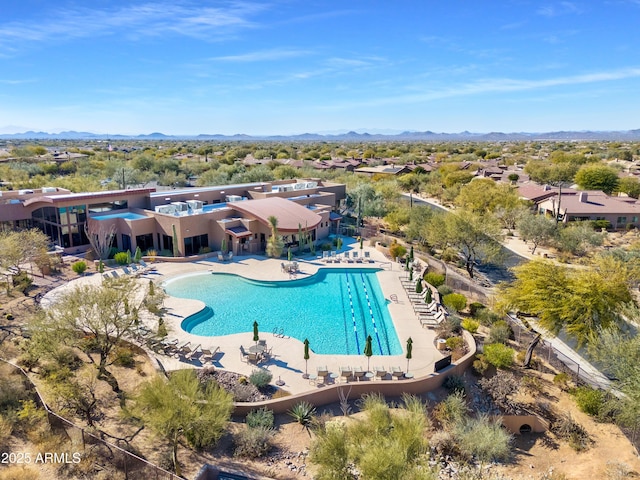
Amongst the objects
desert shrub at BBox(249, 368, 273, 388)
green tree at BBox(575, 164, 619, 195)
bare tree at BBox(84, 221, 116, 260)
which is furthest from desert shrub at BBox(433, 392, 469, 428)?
green tree at BBox(575, 164, 619, 195)

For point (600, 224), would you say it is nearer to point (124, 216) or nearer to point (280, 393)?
point (280, 393)

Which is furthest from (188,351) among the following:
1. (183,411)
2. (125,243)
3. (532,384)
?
(125,243)

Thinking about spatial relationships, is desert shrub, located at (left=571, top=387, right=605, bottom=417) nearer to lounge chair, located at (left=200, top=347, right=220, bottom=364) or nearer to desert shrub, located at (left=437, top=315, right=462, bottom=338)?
desert shrub, located at (left=437, top=315, right=462, bottom=338)

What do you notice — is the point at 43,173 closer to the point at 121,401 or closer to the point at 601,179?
the point at 121,401

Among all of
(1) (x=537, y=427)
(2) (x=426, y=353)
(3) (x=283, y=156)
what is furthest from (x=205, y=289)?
(3) (x=283, y=156)

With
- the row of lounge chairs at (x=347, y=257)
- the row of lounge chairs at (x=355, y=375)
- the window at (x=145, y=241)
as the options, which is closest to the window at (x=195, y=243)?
the window at (x=145, y=241)

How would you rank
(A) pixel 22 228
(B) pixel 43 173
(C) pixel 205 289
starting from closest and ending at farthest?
Result: (C) pixel 205 289, (A) pixel 22 228, (B) pixel 43 173

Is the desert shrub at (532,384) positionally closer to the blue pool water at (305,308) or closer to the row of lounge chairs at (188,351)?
the blue pool water at (305,308)
